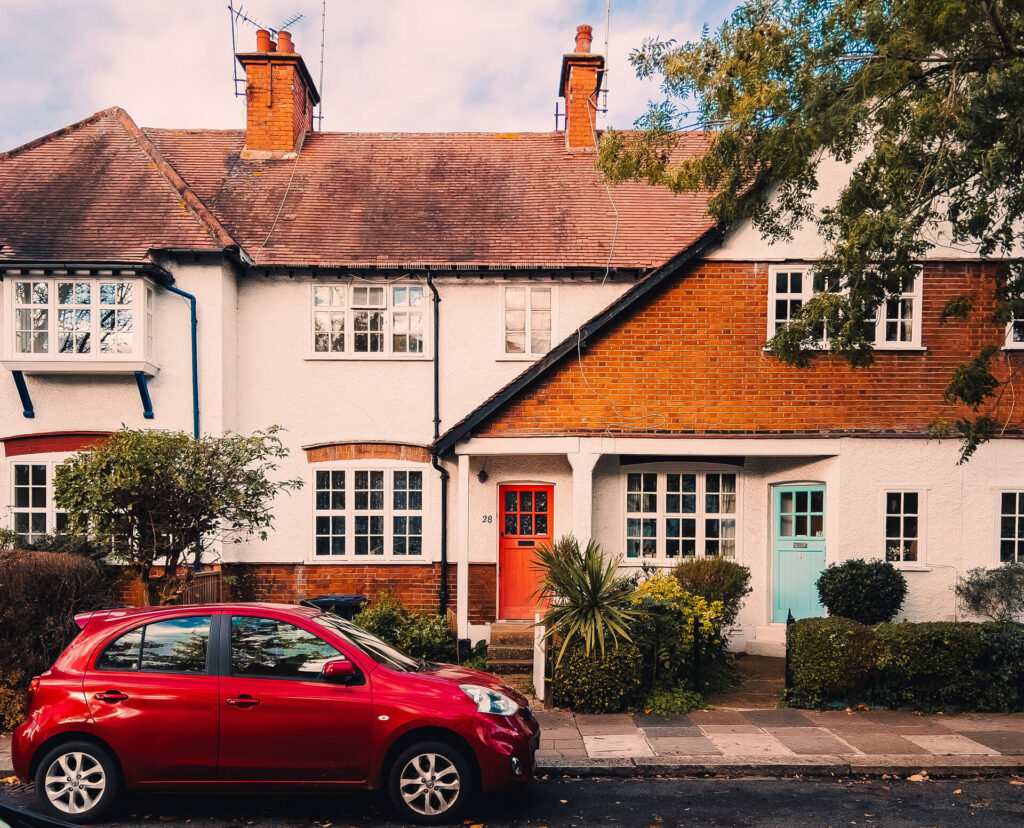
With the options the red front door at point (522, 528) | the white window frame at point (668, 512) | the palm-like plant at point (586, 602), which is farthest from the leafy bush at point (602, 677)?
the red front door at point (522, 528)

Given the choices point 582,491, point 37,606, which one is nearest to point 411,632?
point 582,491

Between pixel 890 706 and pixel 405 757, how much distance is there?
6025 millimetres

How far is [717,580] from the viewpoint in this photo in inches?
464

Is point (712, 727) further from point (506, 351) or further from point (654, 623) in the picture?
point (506, 351)

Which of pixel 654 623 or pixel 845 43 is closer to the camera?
pixel 845 43

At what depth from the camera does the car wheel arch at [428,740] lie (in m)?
6.20

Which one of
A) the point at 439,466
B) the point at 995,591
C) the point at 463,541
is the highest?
the point at 439,466

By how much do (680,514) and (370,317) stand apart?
19.6ft

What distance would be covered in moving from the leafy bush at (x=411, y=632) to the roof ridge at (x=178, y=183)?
614 centimetres

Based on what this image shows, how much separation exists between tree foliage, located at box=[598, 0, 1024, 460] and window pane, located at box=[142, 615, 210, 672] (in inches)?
257

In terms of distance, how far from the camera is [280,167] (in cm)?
1645

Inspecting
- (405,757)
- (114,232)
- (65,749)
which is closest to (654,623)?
(405,757)

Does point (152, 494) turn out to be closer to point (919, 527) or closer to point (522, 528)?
point (522, 528)

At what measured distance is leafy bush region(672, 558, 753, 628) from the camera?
11.7m
